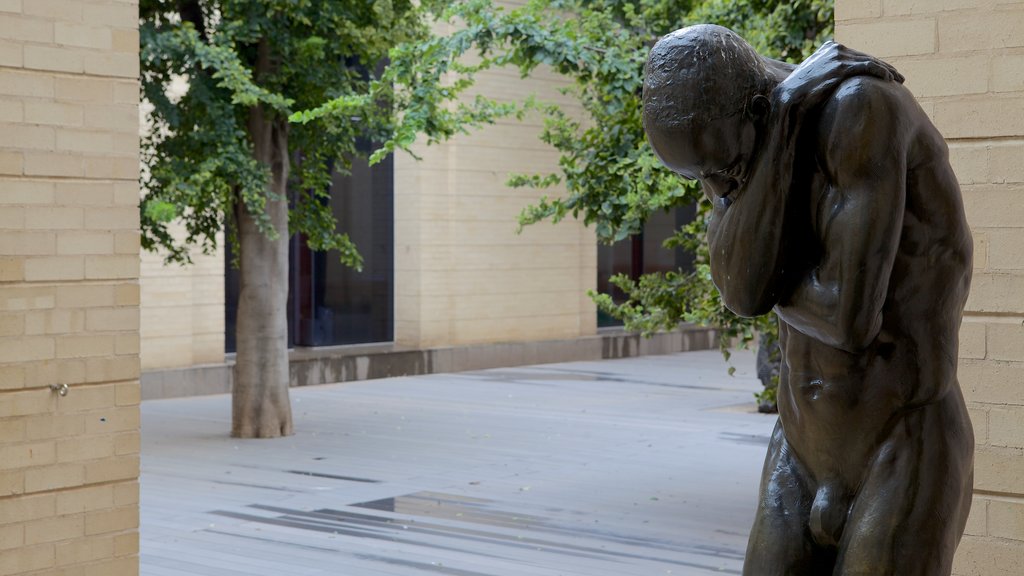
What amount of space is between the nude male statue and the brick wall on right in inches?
110

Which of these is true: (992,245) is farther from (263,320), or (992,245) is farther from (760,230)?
(263,320)

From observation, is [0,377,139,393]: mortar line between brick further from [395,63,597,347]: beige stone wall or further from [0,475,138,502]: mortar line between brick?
[395,63,597,347]: beige stone wall

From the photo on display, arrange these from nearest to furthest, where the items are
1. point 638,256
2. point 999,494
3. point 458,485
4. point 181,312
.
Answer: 1. point 999,494
2. point 458,485
3. point 181,312
4. point 638,256

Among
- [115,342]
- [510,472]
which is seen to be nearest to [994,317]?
[115,342]

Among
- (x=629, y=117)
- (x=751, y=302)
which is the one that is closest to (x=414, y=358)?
(x=629, y=117)

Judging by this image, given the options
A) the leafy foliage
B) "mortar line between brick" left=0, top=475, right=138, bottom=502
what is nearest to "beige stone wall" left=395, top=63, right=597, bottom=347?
the leafy foliage

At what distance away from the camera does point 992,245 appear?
5.95 m

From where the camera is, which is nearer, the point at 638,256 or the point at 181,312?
the point at 181,312

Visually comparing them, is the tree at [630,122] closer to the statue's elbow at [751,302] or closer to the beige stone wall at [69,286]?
A: the beige stone wall at [69,286]

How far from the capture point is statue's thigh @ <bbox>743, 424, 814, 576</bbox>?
3.28 m

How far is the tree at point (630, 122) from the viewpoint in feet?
32.0

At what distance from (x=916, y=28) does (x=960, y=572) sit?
226cm

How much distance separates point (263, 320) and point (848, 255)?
42.4ft

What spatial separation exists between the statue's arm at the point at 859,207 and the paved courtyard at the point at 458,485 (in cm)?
628
